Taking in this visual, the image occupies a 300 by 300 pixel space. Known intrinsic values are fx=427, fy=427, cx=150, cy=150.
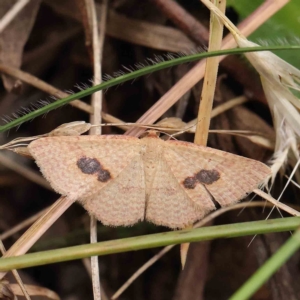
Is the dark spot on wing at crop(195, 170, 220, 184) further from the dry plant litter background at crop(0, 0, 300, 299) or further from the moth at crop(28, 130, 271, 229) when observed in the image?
the dry plant litter background at crop(0, 0, 300, 299)

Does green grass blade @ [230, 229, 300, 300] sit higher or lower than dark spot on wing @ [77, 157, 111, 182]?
lower

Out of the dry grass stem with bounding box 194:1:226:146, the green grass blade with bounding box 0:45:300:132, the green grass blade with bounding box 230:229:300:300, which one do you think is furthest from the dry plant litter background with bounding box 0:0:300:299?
the green grass blade with bounding box 230:229:300:300

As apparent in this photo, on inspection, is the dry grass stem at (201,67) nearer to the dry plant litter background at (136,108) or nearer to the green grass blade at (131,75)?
the dry plant litter background at (136,108)

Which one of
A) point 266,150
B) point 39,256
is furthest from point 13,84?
point 266,150

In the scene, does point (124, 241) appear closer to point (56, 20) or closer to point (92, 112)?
point (92, 112)

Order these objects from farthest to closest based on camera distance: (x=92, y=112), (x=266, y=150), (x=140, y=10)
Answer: (x=140, y=10)
(x=266, y=150)
(x=92, y=112)
